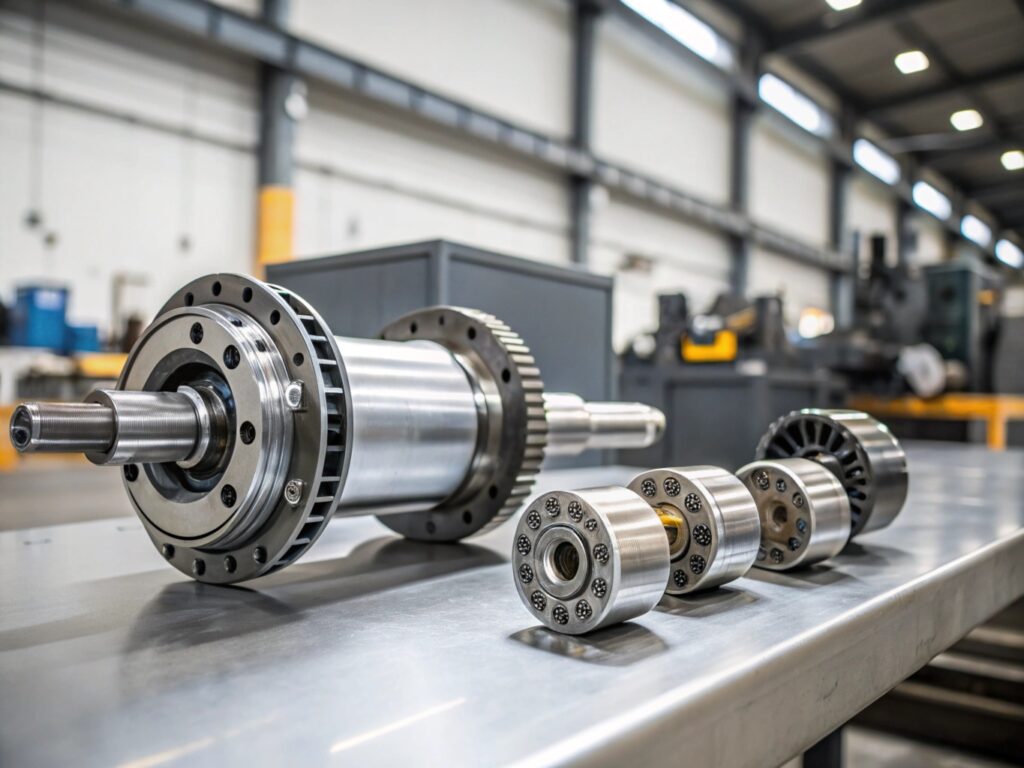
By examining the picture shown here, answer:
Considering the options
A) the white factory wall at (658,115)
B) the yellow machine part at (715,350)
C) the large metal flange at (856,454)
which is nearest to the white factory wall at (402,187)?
the white factory wall at (658,115)

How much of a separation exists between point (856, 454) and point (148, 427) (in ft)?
2.37

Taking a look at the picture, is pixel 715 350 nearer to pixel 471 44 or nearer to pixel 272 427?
pixel 272 427

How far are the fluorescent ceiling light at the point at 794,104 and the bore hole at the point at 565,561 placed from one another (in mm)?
8907

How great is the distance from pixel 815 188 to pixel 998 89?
89.2 inches

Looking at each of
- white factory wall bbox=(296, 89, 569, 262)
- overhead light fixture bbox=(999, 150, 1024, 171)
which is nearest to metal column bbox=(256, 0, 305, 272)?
white factory wall bbox=(296, 89, 569, 262)

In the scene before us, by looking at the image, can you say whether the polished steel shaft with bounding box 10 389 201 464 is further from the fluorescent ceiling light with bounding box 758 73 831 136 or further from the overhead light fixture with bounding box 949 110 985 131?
the overhead light fixture with bounding box 949 110 985 131

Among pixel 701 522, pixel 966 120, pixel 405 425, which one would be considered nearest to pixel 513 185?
pixel 405 425

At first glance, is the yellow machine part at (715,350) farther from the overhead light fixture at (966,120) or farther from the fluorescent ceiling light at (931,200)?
the fluorescent ceiling light at (931,200)

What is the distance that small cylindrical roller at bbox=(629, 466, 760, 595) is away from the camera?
651 millimetres

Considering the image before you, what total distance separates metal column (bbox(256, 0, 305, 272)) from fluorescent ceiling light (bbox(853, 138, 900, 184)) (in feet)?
27.7

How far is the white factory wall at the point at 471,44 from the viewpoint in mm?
4918

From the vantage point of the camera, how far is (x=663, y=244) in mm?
7699

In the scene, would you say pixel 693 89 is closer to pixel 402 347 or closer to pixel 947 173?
pixel 947 173

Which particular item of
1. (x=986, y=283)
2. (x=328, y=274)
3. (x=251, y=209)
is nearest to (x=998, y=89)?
(x=986, y=283)
